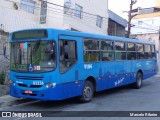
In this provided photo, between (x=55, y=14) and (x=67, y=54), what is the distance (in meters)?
13.3

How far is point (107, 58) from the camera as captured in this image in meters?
13.0

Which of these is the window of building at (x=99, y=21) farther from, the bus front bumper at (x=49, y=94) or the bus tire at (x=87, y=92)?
the bus front bumper at (x=49, y=94)

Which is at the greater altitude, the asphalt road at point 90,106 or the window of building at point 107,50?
the window of building at point 107,50

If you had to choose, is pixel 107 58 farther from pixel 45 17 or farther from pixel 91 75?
pixel 45 17

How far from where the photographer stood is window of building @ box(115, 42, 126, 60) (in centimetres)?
1393

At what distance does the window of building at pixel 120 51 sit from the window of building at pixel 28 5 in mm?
9460

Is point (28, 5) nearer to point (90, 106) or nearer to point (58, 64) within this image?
point (58, 64)

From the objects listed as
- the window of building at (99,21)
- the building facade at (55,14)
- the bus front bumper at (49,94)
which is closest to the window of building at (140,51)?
the building facade at (55,14)

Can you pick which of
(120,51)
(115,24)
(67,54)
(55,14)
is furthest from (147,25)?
(67,54)

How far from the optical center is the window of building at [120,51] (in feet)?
45.7

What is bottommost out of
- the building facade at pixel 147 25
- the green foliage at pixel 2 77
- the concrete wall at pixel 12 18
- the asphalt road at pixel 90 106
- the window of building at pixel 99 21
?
the asphalt road at pixel 90 106

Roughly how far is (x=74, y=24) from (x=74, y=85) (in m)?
14.3

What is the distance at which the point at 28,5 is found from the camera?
2188 cm

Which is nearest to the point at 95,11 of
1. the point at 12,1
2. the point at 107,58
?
the point at 12,1
